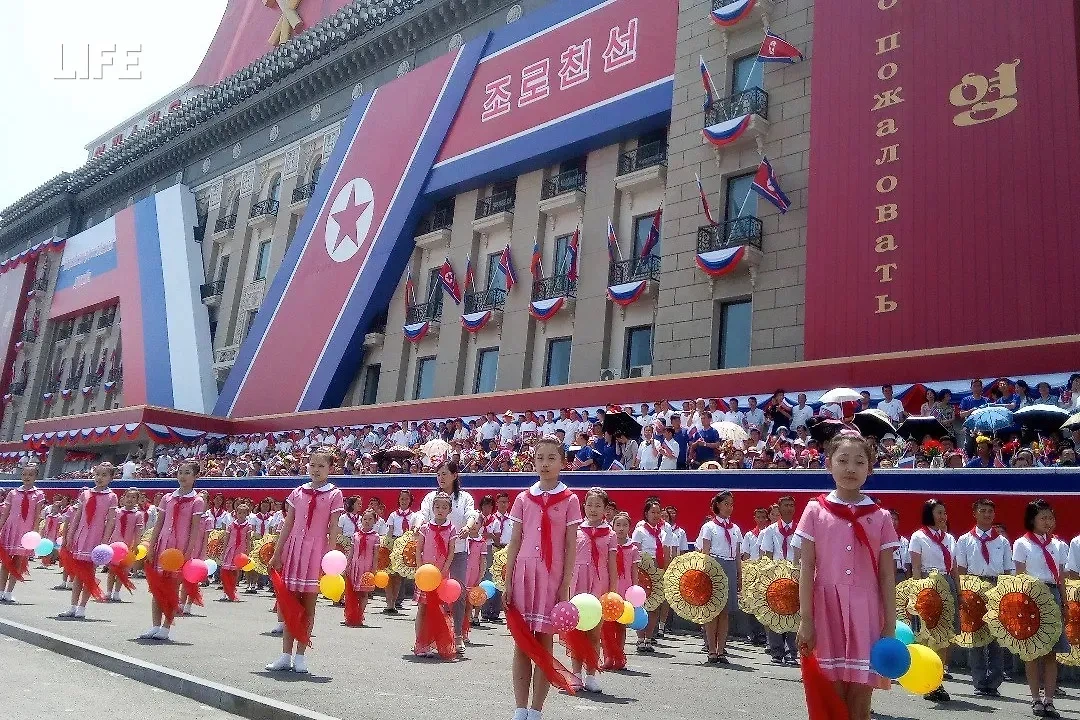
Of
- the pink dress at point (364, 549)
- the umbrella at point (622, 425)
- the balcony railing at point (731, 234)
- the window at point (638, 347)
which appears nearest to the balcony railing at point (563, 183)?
the window at point (638, 347)

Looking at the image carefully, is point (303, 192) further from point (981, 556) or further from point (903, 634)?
point (903, 634)

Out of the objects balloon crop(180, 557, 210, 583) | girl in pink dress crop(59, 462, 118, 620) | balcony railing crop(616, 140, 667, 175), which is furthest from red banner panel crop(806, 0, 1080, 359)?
girl in pink dress crop(59, 462, 118, 620)

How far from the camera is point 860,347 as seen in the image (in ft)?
59.8

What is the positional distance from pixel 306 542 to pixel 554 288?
19420 mm

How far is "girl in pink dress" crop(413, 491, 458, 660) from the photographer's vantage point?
31.1ft

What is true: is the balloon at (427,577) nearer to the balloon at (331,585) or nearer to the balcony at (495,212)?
the balloon at (331,585)

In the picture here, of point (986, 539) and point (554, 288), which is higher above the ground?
point (554, 288)

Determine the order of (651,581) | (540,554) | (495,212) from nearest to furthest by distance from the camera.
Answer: (540,554)
(651,581)
(495,212)

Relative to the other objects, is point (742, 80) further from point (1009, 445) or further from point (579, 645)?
point (579, 645)

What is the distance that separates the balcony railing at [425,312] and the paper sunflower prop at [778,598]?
2380 cm

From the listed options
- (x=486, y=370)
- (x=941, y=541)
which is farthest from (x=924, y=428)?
(x=486, y=370)

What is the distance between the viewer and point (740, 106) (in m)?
22.5

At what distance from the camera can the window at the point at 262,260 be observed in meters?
39.7

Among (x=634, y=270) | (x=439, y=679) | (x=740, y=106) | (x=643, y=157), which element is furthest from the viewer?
(x=643, y=157)
